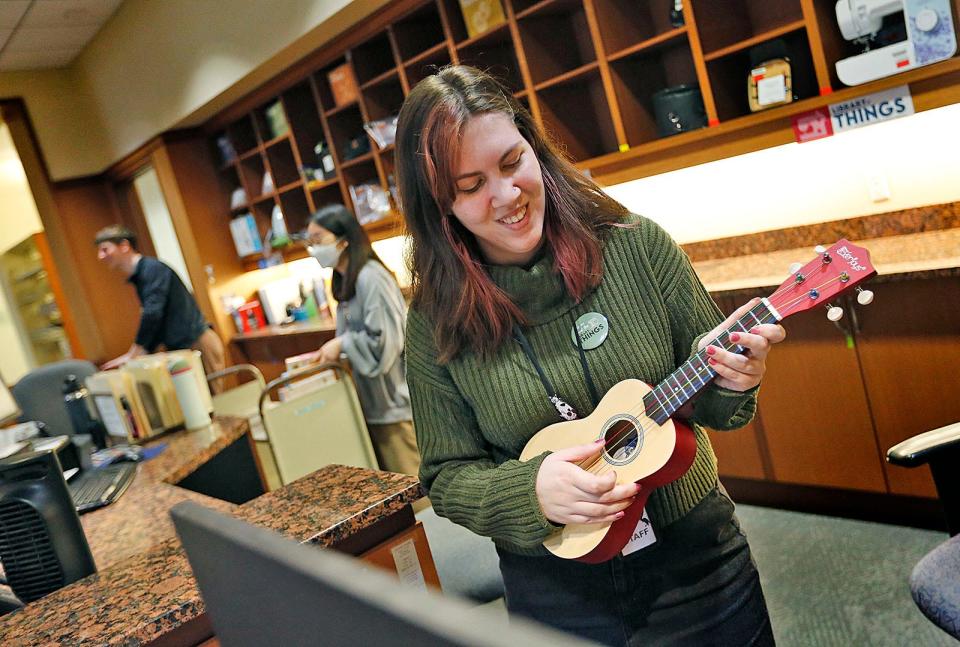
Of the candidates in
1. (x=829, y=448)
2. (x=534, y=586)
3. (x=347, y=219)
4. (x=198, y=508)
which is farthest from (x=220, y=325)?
(x=198, y=508)

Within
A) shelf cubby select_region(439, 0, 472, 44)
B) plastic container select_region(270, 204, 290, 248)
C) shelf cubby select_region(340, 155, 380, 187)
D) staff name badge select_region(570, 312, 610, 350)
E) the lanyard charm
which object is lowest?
the lanyard charm

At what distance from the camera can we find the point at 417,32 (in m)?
4.88

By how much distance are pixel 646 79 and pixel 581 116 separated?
46 cm

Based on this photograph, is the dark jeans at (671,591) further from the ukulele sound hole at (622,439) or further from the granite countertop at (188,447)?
the granite countertop at (188,447)

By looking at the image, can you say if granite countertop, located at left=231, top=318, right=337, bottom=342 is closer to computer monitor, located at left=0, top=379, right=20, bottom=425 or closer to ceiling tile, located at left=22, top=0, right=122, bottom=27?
ceiling tile, located at left=22, top=0, right=122, bottom=27

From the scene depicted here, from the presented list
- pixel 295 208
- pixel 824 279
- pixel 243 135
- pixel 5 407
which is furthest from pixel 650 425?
pixel 243 135

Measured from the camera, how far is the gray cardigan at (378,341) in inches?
145

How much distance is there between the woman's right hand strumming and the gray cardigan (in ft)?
8.19

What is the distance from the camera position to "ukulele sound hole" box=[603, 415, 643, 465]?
1.24 metres

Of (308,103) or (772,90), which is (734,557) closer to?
(772,90)

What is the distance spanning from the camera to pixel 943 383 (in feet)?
8.41

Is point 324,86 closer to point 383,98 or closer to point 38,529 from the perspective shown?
point 383,98

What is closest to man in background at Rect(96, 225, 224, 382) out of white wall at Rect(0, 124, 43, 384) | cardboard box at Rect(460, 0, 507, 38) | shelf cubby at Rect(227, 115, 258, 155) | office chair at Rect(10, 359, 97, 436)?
office chair at Rect(10, 359, 97, 436)

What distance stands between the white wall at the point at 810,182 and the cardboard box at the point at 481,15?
3.44ft
